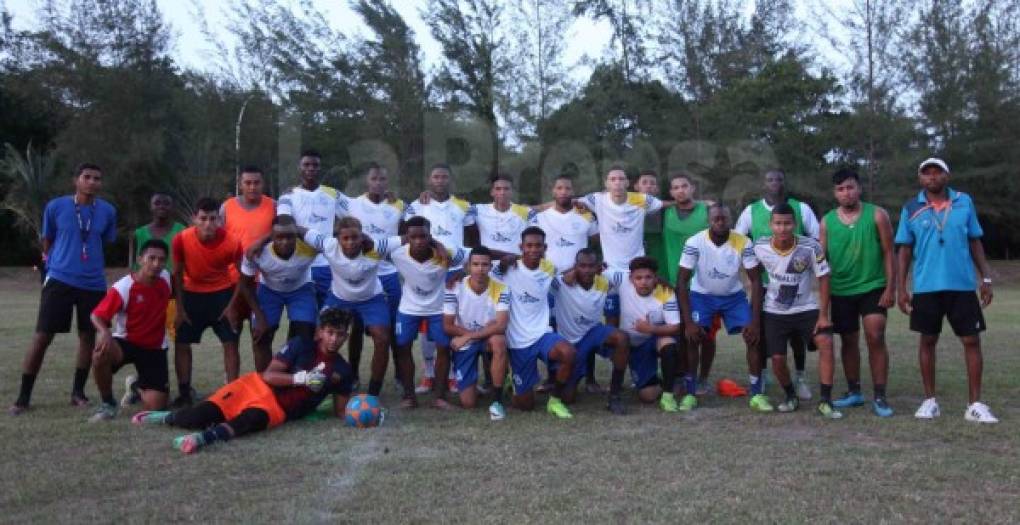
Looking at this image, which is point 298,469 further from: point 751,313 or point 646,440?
point 751,313

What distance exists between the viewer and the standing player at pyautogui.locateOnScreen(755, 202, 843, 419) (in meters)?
7.38

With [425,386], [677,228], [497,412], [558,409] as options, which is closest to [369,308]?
[425,386]

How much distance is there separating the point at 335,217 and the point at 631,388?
3424mm

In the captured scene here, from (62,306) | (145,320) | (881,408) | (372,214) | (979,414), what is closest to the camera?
(979,414)

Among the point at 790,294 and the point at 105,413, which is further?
the point at 790,294

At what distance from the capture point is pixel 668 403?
7.62m

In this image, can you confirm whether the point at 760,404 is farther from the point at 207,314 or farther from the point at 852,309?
the point at 207,314

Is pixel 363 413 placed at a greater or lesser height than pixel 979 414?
greater

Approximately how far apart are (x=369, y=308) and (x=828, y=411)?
13.1ft

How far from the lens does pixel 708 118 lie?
32.1 metres

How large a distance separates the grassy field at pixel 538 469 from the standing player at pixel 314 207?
1.91 m

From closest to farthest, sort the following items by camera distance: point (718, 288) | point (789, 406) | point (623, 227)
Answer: point (789, 406), point (718, 288), point (623, 227)

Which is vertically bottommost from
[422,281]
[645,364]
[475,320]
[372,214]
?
[645,364]

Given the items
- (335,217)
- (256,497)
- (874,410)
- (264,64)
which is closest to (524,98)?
(264,64)
